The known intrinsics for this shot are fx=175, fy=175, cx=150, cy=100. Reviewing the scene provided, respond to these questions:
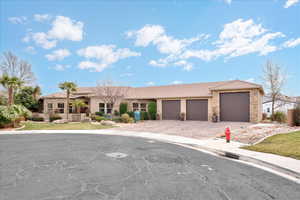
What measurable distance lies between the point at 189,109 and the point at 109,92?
12064 mm

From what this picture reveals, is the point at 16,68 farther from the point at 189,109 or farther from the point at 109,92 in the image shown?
the point at 189,109

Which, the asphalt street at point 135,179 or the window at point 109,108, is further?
the window at point 109,108

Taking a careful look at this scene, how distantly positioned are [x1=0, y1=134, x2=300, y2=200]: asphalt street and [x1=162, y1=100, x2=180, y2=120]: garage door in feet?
57.1

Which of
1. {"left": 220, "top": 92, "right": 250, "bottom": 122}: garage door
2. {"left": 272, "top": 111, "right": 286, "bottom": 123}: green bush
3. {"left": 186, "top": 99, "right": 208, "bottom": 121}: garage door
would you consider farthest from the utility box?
{"left": 272, "top": 111, "right": 286, "bottom": 123}: green bush

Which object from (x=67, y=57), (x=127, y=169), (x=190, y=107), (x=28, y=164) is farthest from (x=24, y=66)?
(x=127, y=169)

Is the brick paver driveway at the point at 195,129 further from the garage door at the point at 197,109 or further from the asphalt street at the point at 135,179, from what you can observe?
the asphalt street at the point at 135,179

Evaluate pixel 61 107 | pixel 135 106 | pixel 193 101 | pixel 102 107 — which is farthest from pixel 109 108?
Answer: pixel 193 101

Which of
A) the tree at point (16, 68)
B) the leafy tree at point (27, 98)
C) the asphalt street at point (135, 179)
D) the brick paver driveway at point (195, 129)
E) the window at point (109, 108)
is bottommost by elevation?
the brick paver driveway at point (195, 129)

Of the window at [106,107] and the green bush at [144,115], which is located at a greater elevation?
the window at [106,107]

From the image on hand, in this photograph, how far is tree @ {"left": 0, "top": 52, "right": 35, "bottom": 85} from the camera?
32625 mm

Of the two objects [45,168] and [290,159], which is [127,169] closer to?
[45,168]

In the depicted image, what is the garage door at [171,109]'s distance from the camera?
79.8 ft

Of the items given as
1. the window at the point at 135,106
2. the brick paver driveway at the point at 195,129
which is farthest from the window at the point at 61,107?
the brick paver driveway at the point at 195,129

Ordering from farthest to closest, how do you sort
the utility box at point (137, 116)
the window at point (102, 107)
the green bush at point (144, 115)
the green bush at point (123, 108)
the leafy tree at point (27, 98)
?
1. the leafy tree at point (27, 98)
2. the window at point (102, 107)
3. the green bush at point (123, 108)
4. the green bush at point (144, 115)
5. the utility box at point (137, 116)
